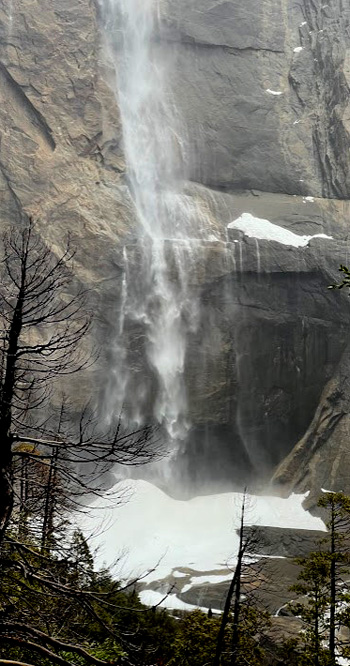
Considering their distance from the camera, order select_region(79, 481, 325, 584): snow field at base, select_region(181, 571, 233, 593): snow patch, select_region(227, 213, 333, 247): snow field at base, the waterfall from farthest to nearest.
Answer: select_region(227, 213, 333, 247): snow field at base < the waterfall < select_region(79, 481, 325, 584): snow field at base < select_region(181, 571, 233, 593): snow patch

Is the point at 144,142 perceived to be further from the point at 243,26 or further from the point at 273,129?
the point at 243,26

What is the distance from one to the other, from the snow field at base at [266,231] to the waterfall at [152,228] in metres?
2.88

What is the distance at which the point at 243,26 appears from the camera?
1909 inches

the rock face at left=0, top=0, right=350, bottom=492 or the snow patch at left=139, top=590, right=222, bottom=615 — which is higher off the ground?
the rock face at left=0, top=0, right=350, bottom=492

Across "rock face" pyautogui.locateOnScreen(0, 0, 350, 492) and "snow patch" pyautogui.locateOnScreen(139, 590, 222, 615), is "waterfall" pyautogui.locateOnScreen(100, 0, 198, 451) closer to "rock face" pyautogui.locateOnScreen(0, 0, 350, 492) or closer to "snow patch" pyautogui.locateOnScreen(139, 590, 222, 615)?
"rock face" pyautogui.locateOnScreen(0, 0, 350, 492)

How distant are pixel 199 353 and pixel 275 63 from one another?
2247 cm

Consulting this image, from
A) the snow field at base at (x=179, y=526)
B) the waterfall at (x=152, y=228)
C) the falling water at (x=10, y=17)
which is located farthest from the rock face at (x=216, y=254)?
the snow field at base at (x=179, y=526)

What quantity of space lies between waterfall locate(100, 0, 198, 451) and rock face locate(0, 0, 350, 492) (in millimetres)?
A: 679

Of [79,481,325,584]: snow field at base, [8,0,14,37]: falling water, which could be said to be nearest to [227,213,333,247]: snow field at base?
[79,481,325,584]: snow field at base

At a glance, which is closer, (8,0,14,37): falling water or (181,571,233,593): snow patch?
(181,571,233,593): snow patch

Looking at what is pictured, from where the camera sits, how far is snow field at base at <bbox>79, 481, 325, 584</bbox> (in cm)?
3142

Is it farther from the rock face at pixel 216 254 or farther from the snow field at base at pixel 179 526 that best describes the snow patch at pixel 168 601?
the rock face at pixel 216 254

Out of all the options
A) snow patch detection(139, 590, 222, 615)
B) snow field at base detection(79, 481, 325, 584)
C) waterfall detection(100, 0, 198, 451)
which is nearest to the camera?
snow patch detection(139, 590, 222, 615)

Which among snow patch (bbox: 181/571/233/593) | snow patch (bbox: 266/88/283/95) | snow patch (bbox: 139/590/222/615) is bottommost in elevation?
snow patch (bbox: 139/590/222/615)
